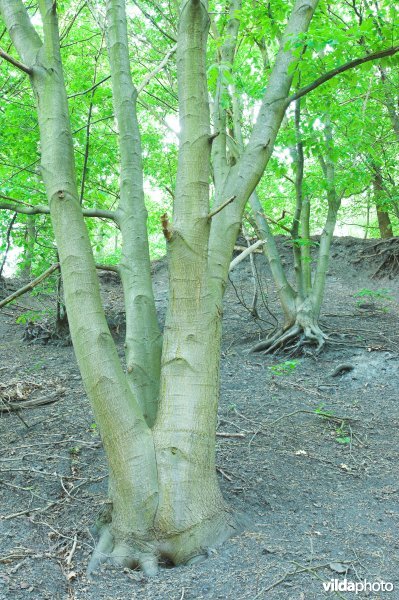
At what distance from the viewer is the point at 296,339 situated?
6.98 m

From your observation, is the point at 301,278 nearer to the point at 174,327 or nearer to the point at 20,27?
the point at 174,327

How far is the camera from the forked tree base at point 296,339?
6.83 metres

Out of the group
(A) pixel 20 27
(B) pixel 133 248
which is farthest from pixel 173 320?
(A) pixel 20 27

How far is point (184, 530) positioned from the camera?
262 cm

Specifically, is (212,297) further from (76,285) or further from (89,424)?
(89,424)

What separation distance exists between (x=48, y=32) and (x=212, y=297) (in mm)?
1799

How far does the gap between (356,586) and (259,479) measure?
1.19 metres

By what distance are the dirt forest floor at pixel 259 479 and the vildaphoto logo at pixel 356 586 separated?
0.03m

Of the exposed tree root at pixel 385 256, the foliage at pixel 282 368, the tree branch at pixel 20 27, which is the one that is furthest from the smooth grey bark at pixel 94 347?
the exposed tree root at pixel 385 256

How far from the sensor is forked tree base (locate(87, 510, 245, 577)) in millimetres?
2574

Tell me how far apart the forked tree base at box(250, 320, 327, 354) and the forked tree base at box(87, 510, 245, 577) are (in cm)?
438

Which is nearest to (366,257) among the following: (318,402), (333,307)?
(333,307)

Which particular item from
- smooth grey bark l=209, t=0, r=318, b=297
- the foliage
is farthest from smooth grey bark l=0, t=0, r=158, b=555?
the foliage

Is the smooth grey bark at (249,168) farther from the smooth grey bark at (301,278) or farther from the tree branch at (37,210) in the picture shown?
the smooth grey bark at (301,278)
